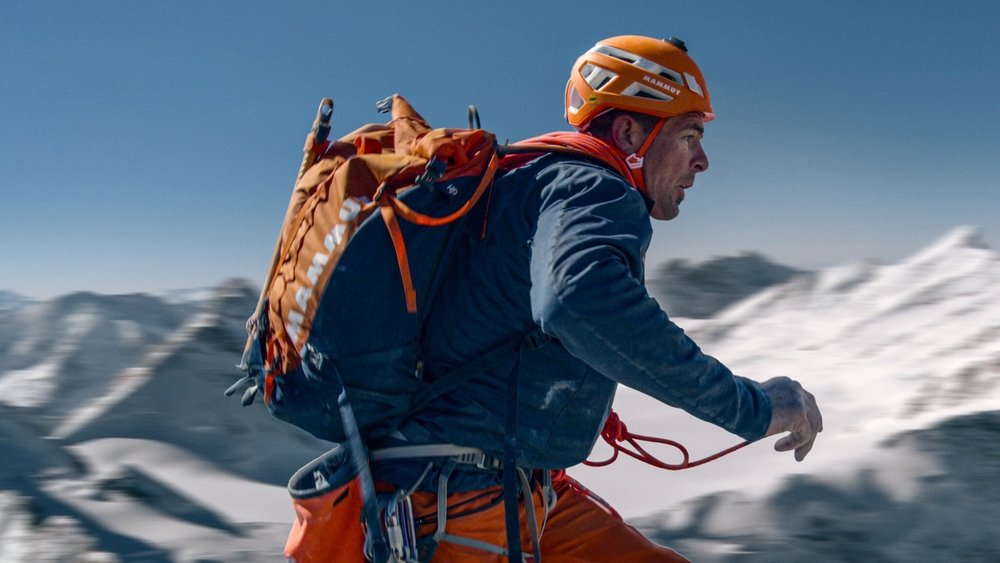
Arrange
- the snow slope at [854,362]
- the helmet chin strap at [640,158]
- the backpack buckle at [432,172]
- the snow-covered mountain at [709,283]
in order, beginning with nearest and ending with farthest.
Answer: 1. the backpack buckle at [432,172]
2. the helmet chin strap at [640,158]
3. the snow slope at [854,362]
4. the snow-covered mountain at [709,283]

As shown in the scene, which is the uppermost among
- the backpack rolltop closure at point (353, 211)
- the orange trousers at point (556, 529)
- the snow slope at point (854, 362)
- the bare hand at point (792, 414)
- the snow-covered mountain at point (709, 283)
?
the snow-covered mountain at point (709, 283)

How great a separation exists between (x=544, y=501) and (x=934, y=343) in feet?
17.8

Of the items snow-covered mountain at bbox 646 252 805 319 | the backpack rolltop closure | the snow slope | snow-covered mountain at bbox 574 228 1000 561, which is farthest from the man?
snow-covered mountain at bbox 646 252 805 319

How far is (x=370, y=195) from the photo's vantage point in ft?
6.79

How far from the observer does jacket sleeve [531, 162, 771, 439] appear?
73.6 inches

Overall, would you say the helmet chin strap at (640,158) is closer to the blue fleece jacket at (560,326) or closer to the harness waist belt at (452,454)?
the blue fleece jacket at (560,326)

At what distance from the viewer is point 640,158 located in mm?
2459

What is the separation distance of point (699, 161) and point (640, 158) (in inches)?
7.6

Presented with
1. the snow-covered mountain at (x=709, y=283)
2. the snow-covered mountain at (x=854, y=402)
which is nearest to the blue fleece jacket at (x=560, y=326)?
the snow-covered mountain at (x=854, y=402)

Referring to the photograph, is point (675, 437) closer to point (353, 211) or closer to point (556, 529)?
point (556, 529)

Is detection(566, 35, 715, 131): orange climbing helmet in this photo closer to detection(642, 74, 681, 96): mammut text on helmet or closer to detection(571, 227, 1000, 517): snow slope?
detection(642, 74, 681, 96): mammut text on helmet

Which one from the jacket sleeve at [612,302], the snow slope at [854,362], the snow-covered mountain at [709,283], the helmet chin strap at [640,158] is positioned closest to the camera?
the jacket sleeve at [612,302]

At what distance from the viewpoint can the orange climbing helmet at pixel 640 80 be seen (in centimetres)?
247

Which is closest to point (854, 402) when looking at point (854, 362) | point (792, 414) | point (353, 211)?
point (854, 362)
